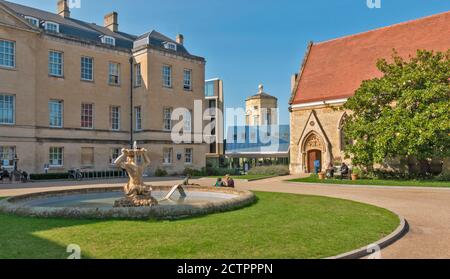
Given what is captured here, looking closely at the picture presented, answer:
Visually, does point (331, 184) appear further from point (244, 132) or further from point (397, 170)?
point (244, 132)

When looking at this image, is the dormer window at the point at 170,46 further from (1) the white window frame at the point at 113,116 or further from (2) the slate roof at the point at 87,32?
(1) the white window frame at the point at 113,116

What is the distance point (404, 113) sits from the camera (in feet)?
79.1

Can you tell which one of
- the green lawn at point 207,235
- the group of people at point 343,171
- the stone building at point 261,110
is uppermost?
the stone building at point 261,110

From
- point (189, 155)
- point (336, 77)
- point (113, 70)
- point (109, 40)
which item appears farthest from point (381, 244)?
point (109, 40)

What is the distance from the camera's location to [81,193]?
15742 millimetres

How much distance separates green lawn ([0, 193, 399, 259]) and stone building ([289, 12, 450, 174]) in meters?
22.3

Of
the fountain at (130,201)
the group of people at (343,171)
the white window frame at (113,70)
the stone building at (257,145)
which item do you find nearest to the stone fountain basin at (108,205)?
the fountain at (130,201)

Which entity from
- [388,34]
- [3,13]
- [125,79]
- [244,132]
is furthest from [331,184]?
[244,132]

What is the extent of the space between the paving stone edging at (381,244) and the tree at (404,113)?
586 inches

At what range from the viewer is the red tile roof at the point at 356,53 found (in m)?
31.6

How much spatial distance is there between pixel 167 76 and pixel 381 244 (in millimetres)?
33146

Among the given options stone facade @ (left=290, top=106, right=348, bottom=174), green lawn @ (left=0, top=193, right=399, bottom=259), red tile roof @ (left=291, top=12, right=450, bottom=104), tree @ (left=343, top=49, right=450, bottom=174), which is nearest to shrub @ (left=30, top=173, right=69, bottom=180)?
green lawn @ (left=0, top=193, right=399, bottom=259)

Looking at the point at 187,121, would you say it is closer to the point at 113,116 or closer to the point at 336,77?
the point at 113,116

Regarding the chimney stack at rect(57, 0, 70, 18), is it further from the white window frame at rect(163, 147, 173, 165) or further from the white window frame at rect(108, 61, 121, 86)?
the white window frame at rect(163, 147, 173, 165)
